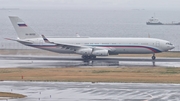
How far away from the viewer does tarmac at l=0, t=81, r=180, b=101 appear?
141 ft

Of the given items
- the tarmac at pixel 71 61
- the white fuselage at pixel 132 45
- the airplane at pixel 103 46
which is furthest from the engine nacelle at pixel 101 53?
the white fuselage at pixel 132 45

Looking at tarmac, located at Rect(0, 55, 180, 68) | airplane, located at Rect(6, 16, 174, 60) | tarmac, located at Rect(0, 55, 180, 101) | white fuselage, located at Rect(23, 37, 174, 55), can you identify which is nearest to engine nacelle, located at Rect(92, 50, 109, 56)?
airplane, located at Rect(6, 16, 174, 60)

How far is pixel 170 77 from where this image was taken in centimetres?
5731

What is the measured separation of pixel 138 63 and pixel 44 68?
14.6 metres

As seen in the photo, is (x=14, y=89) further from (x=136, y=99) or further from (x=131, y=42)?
(x=131, y=42)

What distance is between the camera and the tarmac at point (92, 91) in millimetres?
43062

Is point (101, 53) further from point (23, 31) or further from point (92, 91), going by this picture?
point (92, 91)

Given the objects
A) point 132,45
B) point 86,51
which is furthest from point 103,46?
point 132,45

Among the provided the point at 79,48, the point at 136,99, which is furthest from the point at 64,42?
the point at 136,99

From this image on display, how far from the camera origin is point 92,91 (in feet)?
153

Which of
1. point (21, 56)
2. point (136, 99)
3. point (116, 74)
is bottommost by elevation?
point (136, 99)

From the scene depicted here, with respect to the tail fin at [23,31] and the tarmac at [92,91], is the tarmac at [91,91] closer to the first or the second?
the tarmac at [92,91]

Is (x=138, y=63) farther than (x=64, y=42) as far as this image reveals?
No

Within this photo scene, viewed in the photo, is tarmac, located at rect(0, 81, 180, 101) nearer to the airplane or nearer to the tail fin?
the airplane
